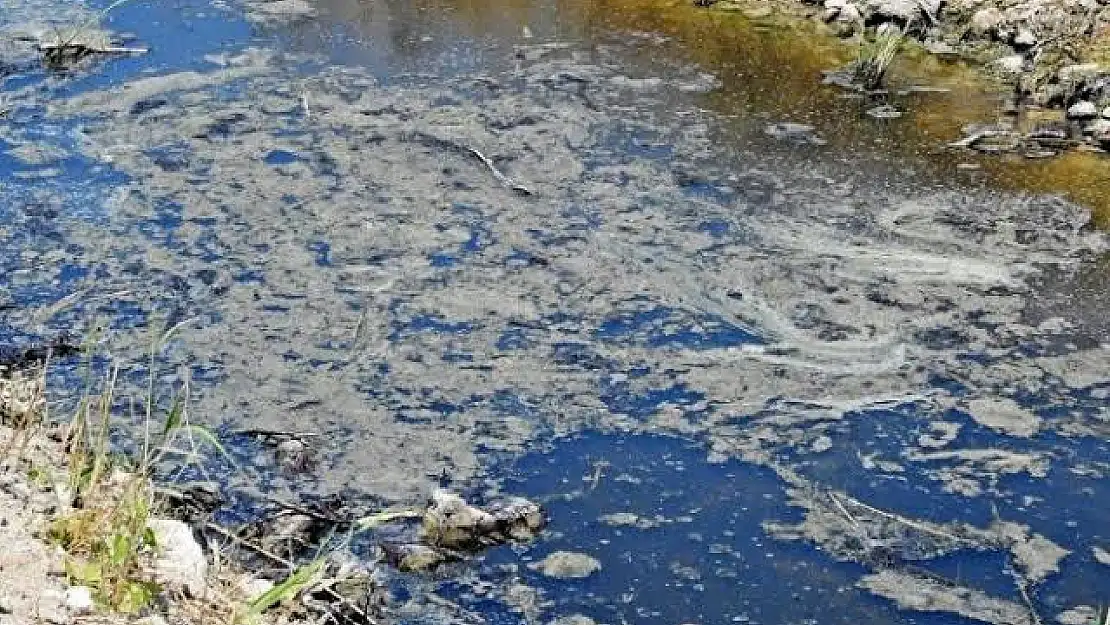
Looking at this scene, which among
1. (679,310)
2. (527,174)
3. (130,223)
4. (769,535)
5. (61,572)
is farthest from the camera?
(527,174)

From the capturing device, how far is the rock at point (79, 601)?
257 cm

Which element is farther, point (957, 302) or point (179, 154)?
point (179, 154)

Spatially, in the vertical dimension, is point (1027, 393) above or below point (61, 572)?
below

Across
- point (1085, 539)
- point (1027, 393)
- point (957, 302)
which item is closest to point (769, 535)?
point (1085, 539)

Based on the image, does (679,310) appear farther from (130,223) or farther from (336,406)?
(130,223)

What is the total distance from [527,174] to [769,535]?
231cm

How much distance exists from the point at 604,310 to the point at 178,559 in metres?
1.98

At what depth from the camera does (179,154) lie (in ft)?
18.9

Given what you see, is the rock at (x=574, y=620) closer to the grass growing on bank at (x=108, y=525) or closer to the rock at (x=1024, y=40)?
the grass growing on bank at (x=108, y=525)

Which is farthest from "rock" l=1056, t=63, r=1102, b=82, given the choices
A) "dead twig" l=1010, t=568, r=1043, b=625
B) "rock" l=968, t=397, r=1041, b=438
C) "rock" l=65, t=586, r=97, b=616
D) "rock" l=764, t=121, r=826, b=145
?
"rock" l=65, t=586, r=97, b=616

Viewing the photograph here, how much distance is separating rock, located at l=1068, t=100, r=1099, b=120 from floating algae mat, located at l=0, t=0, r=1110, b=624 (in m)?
0.62

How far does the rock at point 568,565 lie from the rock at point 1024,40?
431cm

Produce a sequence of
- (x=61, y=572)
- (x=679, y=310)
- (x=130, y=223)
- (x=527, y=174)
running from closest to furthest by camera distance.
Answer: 1. (x=61, y=572)
2. (x=679, y=310)
3. (x=130, y=223)
4. (x=527, y=174)

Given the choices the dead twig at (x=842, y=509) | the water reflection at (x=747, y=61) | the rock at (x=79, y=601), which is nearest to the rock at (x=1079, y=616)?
the dead twig at (x=842, y=509)
